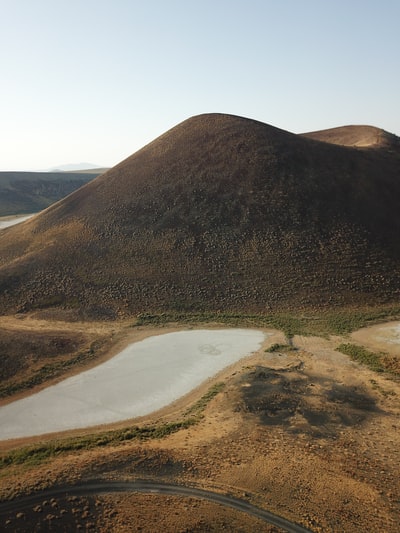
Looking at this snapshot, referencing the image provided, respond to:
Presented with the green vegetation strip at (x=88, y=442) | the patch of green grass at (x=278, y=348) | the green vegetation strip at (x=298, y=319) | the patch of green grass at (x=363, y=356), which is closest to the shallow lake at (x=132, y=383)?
the patch of green grass at (x=278, y=348)

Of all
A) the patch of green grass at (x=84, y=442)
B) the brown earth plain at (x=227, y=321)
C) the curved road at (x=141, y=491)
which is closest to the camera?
the curved road at (x=141, y=491)

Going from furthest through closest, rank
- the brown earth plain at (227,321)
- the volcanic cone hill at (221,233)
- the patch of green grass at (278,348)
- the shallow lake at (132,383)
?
the volcanic cone hill at (221,233) < the patch of green grass at (278,348) < the shallow lake at (132,383) < the brown earth plain at (227,321)

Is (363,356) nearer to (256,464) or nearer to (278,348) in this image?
(278,348)

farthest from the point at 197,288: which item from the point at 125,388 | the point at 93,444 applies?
the point at 93,444

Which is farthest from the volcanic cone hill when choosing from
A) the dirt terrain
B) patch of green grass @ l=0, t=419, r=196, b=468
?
patch of green grass @ l=0, t=419, r=196, b=468

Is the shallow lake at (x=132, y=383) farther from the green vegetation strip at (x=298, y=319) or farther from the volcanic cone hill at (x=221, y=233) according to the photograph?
the volcanic cone hill at (x=221, y=233)

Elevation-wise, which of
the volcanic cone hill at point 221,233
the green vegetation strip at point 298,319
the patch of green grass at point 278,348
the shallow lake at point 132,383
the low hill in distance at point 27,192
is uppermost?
the low hill in distance at point 27,192
